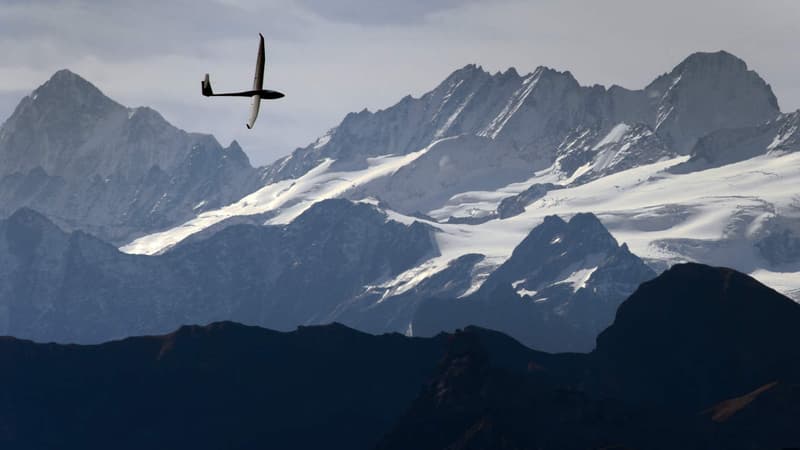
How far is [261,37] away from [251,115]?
614cm

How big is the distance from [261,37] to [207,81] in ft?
59.6

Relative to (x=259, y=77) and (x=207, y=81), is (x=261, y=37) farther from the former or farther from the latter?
(x=207, y=81)

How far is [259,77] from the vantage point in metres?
160

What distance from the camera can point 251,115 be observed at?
522 feet

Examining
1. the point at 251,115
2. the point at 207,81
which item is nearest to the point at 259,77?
the point at 251,115

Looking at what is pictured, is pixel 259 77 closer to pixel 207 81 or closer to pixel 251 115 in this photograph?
pixel 251 115

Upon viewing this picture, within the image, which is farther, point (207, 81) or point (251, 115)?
point (207, 81)

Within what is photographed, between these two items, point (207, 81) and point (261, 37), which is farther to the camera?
point (207, 81)

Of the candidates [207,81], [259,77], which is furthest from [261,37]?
[207,81]

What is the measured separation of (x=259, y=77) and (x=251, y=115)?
2535 millimetres

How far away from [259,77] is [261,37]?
16.8 feet

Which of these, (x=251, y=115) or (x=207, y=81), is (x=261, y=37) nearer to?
(x=251, y=115)

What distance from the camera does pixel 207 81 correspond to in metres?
172
